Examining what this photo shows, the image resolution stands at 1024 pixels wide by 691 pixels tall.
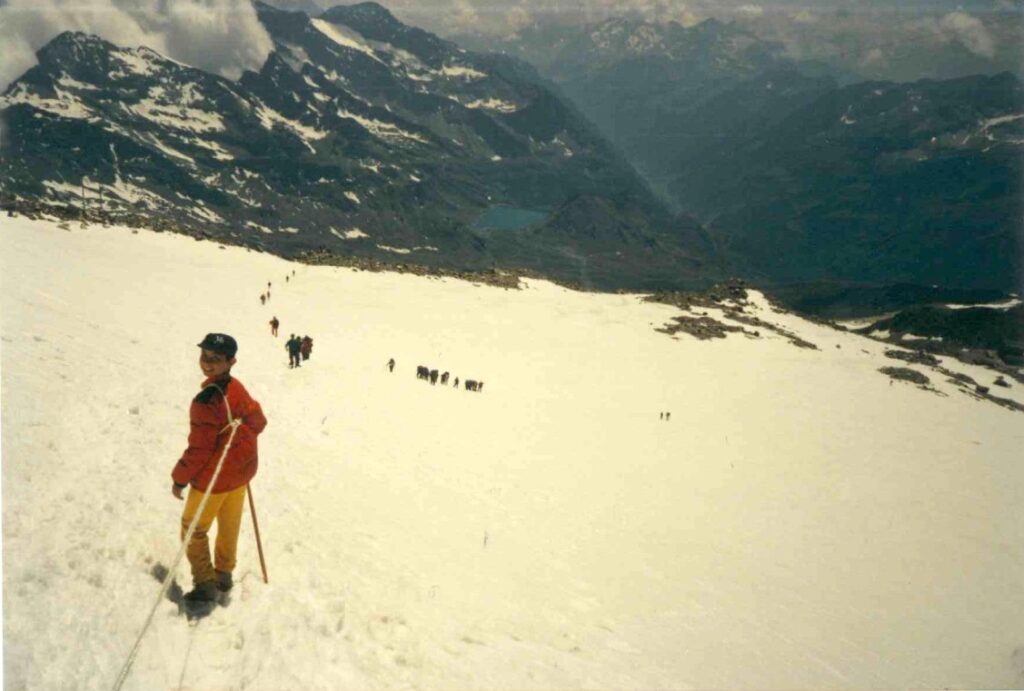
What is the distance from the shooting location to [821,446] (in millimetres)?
30797

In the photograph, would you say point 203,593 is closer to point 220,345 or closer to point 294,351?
point 220,345

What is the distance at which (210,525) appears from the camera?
736 centimetres

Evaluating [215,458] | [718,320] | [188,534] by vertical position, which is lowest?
[188,534]

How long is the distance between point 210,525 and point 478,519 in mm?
8066

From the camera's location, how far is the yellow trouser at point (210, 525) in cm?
734

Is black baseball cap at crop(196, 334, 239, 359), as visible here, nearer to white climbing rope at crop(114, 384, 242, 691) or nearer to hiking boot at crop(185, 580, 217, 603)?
white climbing rope at crop(114, 384, 242, 691)

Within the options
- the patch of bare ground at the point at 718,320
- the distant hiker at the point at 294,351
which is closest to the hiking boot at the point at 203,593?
the distant hiker at the point at 294,351

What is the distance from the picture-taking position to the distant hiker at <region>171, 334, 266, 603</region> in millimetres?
7172

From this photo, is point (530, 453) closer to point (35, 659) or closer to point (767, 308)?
point (35, 659)

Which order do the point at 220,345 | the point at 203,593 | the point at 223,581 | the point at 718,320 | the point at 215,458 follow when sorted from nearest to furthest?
the point at 220,345 < the point at 215,458 < the point at 203,593 < the point at 223,581 < the point at 718,320

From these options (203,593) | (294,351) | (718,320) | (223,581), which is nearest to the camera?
(203,593)

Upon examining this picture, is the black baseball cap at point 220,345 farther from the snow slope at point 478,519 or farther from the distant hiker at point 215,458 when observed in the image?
the snow slope at point 478,519

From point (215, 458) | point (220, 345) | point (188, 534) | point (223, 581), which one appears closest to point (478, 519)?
point (223, 581)

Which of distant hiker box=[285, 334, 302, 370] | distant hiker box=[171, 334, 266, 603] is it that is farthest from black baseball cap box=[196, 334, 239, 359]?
distant hiker box=[285, 334, 302, 370]
